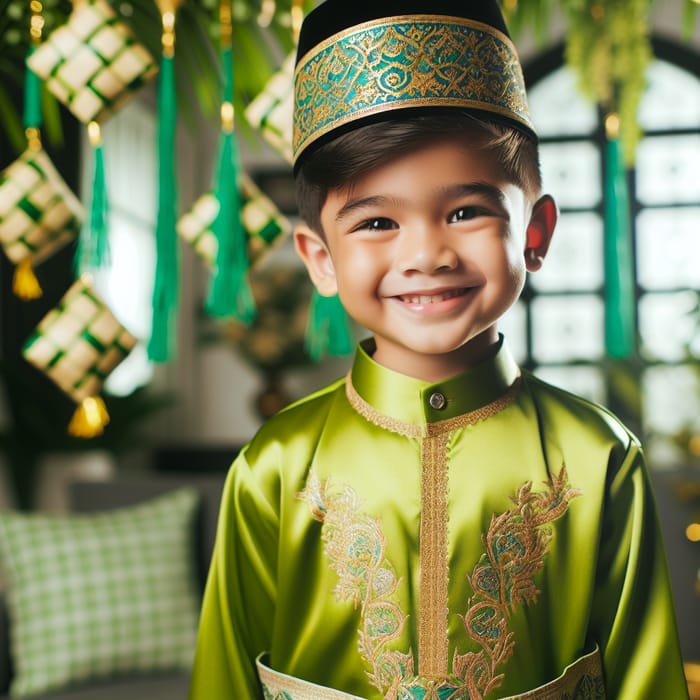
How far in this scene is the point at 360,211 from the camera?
588 millimetres

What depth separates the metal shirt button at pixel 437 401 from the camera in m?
0.62

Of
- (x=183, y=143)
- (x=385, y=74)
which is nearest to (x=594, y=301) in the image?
(x=183, y=143)

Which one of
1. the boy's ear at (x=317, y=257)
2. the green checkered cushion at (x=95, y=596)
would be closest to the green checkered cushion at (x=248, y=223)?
the boy's ear at (x=317, y=257)

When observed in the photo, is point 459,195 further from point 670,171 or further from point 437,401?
point 670,171

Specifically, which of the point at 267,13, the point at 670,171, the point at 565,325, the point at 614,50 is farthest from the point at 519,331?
the point at 267,13

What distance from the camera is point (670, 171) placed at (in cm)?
478

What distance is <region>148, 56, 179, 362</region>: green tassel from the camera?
909 millimetres

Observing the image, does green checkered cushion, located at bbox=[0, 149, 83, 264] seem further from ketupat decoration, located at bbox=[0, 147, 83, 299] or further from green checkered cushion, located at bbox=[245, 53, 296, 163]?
green checkered cushion, located at bbox=[245, 53, 296, 163]

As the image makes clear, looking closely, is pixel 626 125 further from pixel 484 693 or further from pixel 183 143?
pixel 183 143

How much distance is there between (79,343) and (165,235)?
151 mm

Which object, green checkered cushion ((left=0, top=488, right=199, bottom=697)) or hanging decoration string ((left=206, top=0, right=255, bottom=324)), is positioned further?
green checkered cushion ((left=0, top=488, right=199, bottom=697))

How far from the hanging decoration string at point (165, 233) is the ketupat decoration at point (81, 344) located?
0.04 m

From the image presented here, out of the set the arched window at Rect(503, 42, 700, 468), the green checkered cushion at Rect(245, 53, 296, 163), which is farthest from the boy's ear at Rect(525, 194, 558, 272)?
the arched window at Rect(503, 42, 700, 468)

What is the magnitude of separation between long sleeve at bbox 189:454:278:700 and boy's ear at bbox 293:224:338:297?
0.16m
